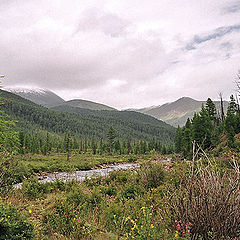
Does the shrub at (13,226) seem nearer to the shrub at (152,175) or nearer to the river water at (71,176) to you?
the shrub at (152,175)

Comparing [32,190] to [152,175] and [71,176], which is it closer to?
[152,175]

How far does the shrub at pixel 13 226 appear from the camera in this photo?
3775mm

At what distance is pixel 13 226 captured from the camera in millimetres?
3859

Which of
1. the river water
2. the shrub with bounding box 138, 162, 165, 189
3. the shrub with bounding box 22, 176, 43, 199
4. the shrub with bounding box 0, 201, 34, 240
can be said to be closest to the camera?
the shrub with bounding box 0, 201, 34, 240

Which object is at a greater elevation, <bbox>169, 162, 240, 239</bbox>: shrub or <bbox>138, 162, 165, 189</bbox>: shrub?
<bbox>169, 162, 240, 239</bbox>: shrub

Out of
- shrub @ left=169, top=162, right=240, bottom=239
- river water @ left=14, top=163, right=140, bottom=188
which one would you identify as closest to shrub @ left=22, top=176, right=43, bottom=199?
river water @ left=14, top=163, right=140, bottom=188

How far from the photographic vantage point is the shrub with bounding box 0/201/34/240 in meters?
3.78

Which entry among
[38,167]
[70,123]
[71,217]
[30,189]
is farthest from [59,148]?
[70,123]

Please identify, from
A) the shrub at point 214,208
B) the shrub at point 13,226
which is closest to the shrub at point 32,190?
the shrub at point 13,226

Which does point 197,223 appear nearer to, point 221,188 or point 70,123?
point 221,188

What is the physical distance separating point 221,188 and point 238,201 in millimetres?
355

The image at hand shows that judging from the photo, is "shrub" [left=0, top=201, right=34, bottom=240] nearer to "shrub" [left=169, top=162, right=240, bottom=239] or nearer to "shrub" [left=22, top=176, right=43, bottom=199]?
"shrub" [left=169, top=162, right=240, bottom=239]

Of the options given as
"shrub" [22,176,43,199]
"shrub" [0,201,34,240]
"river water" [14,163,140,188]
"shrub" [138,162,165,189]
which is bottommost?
"river water" [14,163,140,188]

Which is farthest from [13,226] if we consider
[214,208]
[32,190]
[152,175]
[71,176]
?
[71,176]
